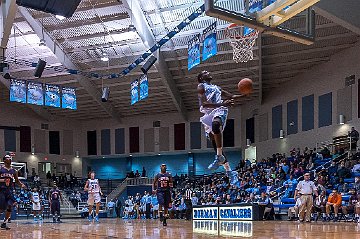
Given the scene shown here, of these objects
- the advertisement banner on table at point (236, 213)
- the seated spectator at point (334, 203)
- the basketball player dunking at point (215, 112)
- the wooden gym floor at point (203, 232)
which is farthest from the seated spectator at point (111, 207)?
the basketball player dunking at point (215, 112)

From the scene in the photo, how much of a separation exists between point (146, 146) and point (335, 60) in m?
16.6

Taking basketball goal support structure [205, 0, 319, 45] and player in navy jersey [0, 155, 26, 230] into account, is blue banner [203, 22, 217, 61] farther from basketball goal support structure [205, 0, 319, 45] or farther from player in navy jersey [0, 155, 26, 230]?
basketball goal support structure [205, 0, 319, 45]

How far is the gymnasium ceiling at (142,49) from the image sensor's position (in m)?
24.9

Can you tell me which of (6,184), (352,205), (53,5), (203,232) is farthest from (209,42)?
(203,232)

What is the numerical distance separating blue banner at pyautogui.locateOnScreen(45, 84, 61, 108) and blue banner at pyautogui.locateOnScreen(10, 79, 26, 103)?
3.60 feet

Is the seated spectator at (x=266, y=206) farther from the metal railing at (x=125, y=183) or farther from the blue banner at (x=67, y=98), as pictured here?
the metal railing at (x=125, y=183)

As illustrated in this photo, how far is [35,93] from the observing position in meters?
25.7

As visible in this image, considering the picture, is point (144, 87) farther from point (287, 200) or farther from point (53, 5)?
point (53, 5)

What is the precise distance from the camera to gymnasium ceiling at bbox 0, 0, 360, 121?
24.9 m

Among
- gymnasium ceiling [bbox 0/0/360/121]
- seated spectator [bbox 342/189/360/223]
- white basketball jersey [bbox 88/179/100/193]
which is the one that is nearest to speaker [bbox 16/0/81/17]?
white basketball jersey [bbox 88/179/100/193]

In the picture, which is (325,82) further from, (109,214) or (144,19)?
(109,214)

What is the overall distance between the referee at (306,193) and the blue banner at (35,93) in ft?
47.3

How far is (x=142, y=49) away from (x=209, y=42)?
8929mm

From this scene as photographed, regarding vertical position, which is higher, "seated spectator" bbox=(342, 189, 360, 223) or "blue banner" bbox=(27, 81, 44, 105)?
"blue banner" bbox=(27, 81, 44, 105)
